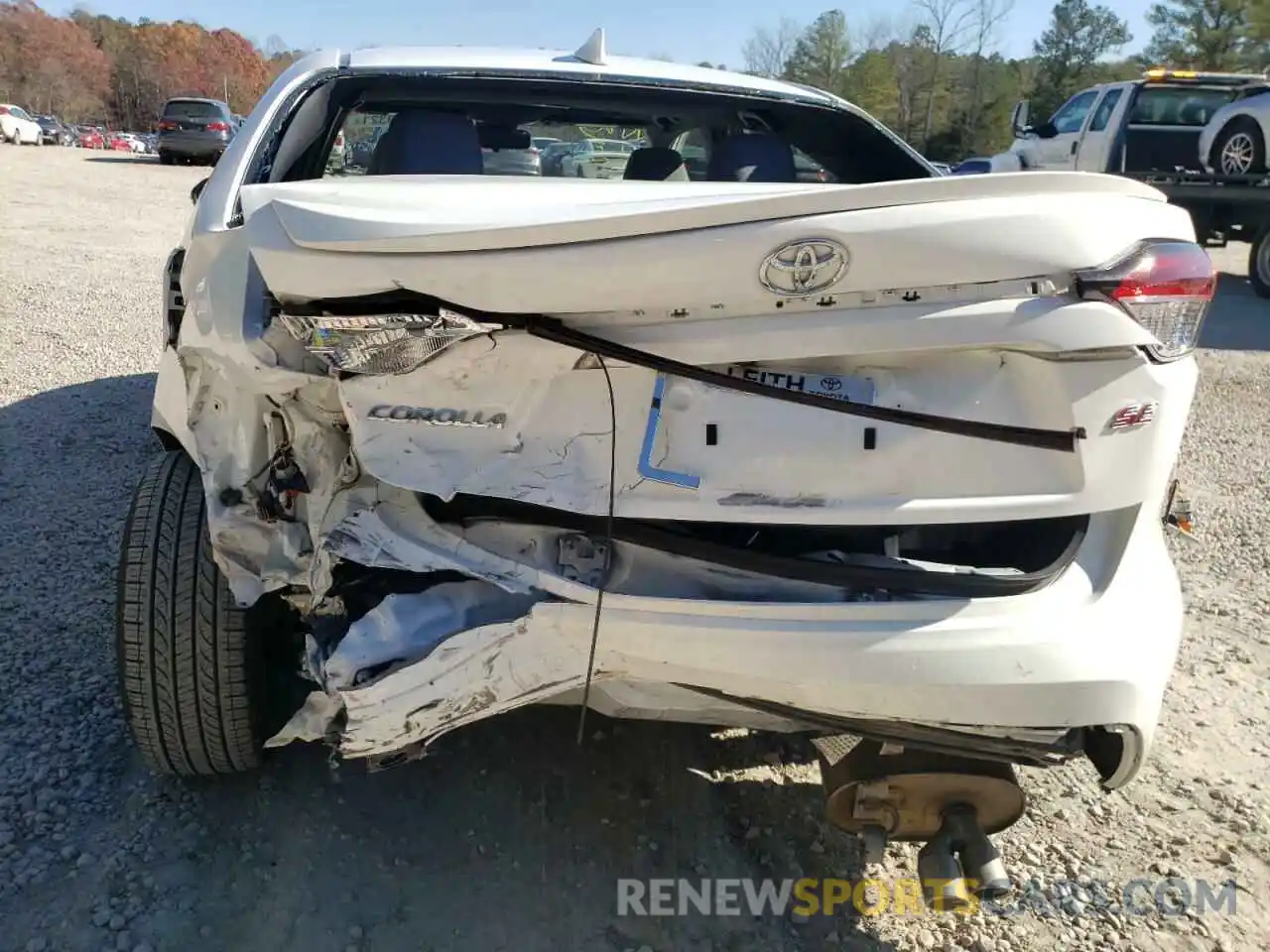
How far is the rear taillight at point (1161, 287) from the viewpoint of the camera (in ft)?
5.60

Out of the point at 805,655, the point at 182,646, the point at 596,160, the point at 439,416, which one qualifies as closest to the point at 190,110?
the point at 596,160

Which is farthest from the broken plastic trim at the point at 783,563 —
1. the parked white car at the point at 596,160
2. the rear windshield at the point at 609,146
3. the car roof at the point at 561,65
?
the rear windshield at the point at 609,146

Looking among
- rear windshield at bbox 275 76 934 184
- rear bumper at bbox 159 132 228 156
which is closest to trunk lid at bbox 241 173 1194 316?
rear windshield at bbox 275 76 934 184

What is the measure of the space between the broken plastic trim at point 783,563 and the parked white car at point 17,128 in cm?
3920

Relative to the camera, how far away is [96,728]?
8.90ft

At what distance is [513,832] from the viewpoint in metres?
2.40

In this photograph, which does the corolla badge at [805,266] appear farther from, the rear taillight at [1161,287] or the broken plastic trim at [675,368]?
the rear taillight at [1161,287]

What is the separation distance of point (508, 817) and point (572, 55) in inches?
97.3

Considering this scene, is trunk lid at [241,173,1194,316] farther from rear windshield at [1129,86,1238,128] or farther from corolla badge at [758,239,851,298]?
rear windshield at [1129,86,1238,128]

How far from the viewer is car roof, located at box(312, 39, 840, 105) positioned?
3105 mm

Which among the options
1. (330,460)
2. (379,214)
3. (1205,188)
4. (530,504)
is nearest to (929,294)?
(530,504)

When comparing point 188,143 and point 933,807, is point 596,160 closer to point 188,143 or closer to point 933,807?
point 933,807

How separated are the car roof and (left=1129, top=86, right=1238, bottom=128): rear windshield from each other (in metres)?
11.8

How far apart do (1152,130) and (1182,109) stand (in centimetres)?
48
